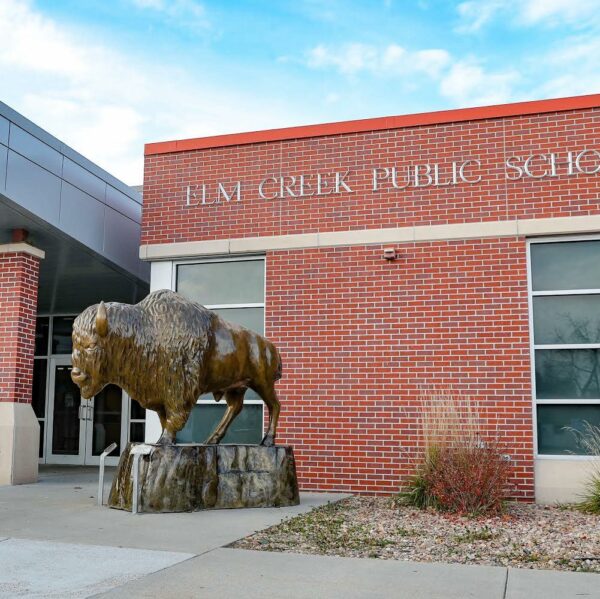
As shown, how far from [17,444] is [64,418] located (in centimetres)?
580

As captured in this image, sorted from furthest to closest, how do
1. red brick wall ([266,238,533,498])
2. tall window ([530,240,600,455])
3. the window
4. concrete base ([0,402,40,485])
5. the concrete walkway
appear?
1. the window
2. concrete base ([0,402,40,485])
3. red brick wall ([266,238,533,498])
4. tall window ([530,240,600,455])
5. the concrete walkway

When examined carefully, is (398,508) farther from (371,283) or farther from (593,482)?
(371,283)

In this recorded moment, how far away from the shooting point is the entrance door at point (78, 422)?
53.5 ft

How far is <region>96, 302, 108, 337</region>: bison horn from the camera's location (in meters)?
7.51

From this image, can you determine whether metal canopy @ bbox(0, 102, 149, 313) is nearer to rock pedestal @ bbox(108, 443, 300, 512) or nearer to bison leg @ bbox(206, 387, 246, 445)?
bison leg @ bbox(206, 387, 246, 445)

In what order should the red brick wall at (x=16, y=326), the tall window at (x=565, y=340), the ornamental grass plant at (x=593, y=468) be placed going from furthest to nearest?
1. the red brick wall at (x=16, y=326)
2. the tall window at (x=565, y=340)
3. the ornamental grass plant at (x=593, y=468)

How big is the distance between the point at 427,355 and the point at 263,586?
5.95 meters

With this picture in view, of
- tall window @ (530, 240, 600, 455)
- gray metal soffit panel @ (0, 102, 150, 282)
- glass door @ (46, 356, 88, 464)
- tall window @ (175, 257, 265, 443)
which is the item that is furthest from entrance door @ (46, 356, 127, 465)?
tall window @ (530, 240, 600, 455)

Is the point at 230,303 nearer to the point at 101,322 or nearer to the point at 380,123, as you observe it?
the point at 380,123

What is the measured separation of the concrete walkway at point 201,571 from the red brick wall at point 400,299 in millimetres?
3554

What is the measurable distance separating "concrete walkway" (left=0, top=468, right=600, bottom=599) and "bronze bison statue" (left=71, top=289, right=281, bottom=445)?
1341mm

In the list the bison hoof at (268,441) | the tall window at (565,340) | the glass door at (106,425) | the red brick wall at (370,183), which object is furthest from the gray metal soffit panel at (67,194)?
the tall window at (565,340)

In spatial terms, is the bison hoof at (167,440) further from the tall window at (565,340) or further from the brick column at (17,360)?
the tall window at (565,340)

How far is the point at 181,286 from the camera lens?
11.8 m
